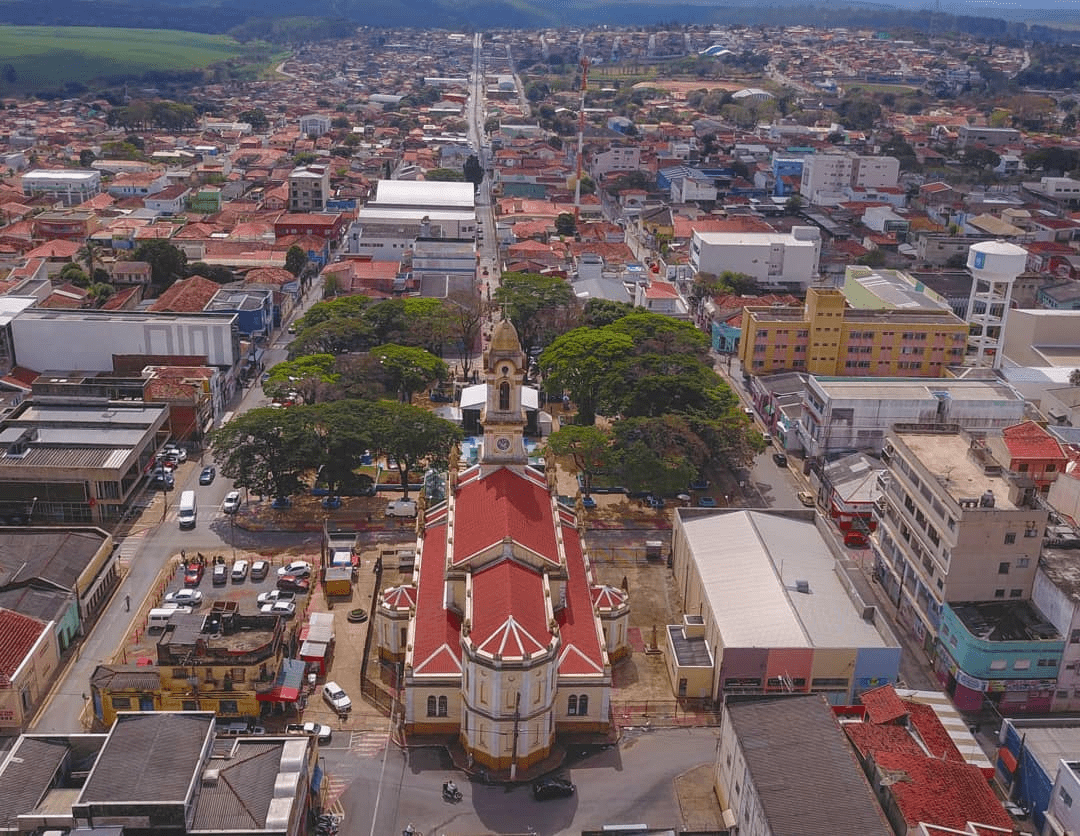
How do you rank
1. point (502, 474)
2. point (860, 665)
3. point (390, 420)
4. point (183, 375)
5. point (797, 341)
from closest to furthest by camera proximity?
1. point (860, 665)
2. point (502, 474)
3. point (390, 420)
4. point (183, 375)
5. point (797, 341)

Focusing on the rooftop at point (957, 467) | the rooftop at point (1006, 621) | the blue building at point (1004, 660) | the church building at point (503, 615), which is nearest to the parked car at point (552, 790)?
the church building at point (503, 615)

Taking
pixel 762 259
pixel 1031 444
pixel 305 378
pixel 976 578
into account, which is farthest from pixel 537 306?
pixel 976 578

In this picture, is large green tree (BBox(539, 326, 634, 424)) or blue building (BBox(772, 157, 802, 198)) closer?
large green tree (BBox(539, 326, 634, 424))

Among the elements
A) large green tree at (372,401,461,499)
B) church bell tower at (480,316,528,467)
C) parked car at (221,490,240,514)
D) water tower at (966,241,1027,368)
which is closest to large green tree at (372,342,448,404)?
large green tree at (372,401,461,499)

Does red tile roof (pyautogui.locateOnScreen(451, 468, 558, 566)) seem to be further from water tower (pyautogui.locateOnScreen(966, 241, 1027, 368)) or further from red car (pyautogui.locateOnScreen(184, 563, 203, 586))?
water tower (pyautogui.locateOnScreen(966, 241, 1027, 368))

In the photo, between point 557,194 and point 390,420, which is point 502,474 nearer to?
point 390,420

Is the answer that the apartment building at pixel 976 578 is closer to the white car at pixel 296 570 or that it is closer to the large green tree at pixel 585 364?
the large green tree at pixel 585 364

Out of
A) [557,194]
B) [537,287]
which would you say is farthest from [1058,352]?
[557,194]
